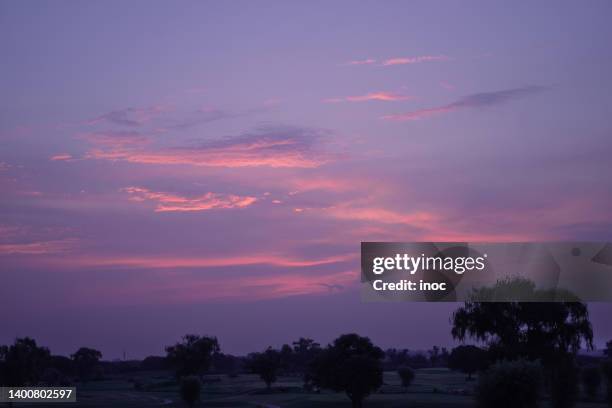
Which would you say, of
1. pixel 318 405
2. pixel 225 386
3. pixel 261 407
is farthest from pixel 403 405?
pixel 225 386

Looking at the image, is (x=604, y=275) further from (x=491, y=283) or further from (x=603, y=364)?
(x=603, y=364)

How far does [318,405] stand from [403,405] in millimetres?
15978

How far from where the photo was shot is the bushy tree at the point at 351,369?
10912cm

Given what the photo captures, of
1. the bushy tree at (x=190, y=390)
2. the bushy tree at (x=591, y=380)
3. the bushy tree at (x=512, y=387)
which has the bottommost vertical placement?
the bushy tree at (x=190, y=390)

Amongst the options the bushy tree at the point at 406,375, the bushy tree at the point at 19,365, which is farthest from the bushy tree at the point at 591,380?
the bushy tree at the point at 19,365

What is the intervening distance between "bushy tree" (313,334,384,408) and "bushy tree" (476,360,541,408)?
5232 centimetres

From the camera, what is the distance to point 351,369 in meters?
109

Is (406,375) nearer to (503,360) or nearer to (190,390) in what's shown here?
(190,390)

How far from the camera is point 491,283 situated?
8044 centimetres

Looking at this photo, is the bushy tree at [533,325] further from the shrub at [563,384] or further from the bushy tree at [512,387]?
the bushy tree at [512,387]

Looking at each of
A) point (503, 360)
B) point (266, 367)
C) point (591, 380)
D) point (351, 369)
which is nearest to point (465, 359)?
point (266, 367)

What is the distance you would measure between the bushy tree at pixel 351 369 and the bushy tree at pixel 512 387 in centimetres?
5232

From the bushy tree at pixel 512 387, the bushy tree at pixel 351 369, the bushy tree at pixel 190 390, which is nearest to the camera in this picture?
the bushy tree at pixel 512 387

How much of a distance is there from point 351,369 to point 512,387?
5391cm
